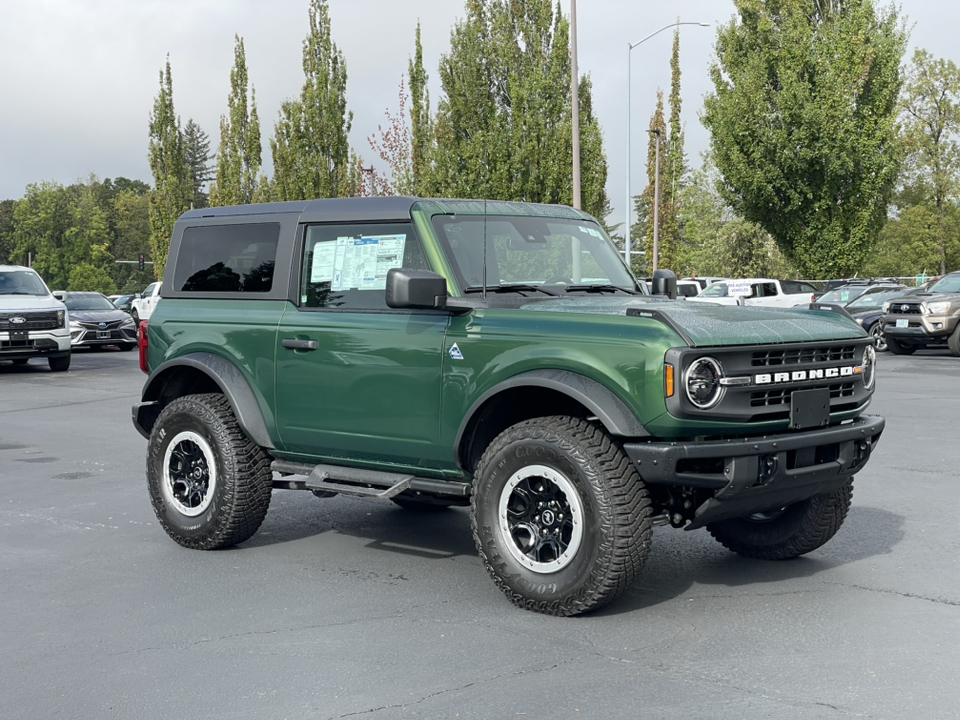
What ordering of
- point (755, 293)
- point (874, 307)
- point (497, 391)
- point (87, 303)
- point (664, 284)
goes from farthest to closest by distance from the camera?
point (755, 293), point (87, 303), point (874, 307), point (664, 284), point (497, 391)

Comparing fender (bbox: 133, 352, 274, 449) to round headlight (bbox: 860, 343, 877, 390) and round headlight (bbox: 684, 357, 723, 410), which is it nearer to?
round headlight (bbox: 684, 357, 723, 410)

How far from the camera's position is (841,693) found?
439 cm

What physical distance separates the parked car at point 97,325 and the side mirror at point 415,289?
24603 millimetres

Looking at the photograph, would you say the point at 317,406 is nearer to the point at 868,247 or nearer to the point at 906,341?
the point at 906,341

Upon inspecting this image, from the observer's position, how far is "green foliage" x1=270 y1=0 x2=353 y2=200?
4084 centimetres

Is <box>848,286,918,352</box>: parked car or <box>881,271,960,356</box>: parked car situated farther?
<box>848,286,918,352</box>: parked car

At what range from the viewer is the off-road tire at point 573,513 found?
5.25 metres

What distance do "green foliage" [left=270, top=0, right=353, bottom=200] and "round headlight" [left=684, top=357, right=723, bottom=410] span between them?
1425 inches

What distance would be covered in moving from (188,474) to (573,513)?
2698 millimetres

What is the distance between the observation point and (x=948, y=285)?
26297 mm

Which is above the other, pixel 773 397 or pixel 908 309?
pixel 773 397

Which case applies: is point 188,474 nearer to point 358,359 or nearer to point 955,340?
point 358,359

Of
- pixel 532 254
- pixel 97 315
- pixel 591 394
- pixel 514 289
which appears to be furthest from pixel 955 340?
pixel 591 394

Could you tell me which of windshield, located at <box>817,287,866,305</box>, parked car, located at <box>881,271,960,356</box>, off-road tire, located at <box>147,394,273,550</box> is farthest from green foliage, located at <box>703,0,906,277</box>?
off-road tire, located at <box>147,394,273,550</box>
